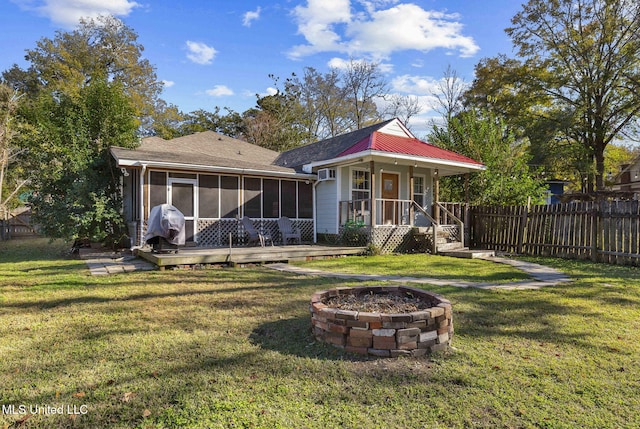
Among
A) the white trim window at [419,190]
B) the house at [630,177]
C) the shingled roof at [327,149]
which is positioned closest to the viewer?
the shingled roof at [327,149]

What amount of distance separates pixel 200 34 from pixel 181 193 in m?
8.96

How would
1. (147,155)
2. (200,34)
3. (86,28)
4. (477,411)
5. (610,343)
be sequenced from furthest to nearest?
(86,28) < (200,34) < (147,155) < (610,343) < (477,411)

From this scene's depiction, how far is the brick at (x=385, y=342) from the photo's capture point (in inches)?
120

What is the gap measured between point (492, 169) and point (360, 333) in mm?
13371

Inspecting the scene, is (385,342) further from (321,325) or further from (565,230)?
(565,230)

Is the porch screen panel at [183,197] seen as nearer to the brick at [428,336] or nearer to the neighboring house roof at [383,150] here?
the neighboring house roof at [383,150]

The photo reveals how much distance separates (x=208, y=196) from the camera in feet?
36.3

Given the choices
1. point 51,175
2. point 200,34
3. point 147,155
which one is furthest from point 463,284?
point 200,34

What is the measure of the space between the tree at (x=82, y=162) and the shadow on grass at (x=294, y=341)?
815 cm

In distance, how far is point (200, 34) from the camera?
15.8m

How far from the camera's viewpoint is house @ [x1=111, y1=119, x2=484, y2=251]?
412 inches

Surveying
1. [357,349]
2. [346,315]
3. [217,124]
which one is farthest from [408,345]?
[217,124]

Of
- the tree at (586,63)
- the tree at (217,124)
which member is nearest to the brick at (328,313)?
the tree at (586,63)

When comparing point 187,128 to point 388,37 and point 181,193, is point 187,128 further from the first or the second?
point 181,193
